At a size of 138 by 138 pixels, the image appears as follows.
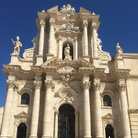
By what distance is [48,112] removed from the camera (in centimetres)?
1883

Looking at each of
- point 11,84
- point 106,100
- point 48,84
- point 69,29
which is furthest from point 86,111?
point 69,29

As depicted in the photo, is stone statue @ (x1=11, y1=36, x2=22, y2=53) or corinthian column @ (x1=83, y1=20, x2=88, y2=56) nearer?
stone statue @ (x1=11, y1=36, x2=22, y2=53)

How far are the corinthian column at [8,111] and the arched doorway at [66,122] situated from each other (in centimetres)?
498

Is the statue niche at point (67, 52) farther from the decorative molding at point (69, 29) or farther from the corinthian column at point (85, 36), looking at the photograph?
the corinthian column at point (85, 36)

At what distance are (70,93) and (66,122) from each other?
9.82 ft

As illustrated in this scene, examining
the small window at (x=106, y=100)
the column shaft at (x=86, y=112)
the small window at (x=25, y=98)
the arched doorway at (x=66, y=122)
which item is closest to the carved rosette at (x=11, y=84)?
the small window at (x=25, y=98)

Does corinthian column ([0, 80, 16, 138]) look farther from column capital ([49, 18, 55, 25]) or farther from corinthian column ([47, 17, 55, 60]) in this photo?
column capital ([49, 18, 55, 25])

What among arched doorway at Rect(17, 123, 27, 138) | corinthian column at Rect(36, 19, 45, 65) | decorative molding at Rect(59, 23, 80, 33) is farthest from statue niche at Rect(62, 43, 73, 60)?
arched doorway at Rect(17, 123, 27, 138)

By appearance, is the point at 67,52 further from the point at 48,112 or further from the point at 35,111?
the point at 35,111

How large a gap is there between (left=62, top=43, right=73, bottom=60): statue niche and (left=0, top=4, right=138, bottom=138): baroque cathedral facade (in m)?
0.12

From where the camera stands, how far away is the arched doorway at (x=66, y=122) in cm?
1957

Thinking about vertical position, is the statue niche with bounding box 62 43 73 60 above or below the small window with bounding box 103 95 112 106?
above

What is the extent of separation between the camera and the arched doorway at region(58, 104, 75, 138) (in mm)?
19573

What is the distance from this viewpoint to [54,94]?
67.2ft
